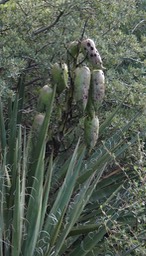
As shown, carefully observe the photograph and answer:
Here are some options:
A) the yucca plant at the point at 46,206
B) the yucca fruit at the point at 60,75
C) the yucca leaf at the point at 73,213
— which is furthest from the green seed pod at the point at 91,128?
the yucca leaf at the point at 73,213

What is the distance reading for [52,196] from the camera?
305cm

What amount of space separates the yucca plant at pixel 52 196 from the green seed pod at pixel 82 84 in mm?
136

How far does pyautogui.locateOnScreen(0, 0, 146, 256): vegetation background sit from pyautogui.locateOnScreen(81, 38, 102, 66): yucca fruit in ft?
1.00

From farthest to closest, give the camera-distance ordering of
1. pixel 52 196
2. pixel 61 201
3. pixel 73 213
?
pixel 52 196 → pixel 61 201 → pixel 73 213

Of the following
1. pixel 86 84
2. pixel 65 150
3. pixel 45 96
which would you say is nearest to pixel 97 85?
pixel 86 84

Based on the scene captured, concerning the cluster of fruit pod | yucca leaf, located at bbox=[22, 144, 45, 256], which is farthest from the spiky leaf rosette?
yucca leaf, located at bbox=[22, 144, 45, 256]

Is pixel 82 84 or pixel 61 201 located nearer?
pixel 61 201

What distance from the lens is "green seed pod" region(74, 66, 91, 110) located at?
281 cm

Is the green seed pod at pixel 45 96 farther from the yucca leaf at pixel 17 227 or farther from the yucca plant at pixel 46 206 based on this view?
the yucca leaf at pixel 17 227

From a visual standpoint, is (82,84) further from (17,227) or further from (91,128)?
(17,227)

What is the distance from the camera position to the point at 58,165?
3.41 m

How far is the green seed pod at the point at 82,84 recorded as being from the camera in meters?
2.81

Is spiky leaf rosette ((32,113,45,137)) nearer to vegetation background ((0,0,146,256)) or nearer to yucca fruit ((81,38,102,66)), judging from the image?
vegetation background ((0,0,146,256))

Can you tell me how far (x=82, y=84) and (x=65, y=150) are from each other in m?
0.66
